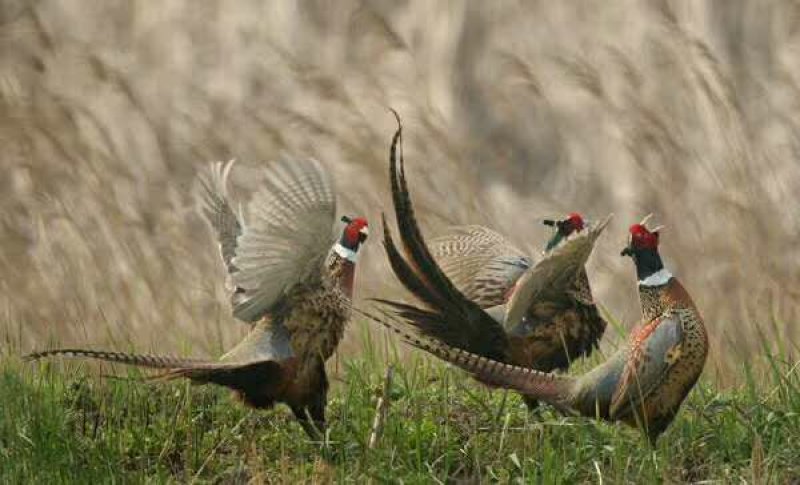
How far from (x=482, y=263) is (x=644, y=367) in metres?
0.88

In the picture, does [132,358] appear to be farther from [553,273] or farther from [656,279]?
[656,279]

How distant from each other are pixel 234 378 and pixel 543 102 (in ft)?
4.47

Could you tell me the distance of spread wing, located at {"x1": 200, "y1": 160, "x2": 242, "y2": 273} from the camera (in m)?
4.78

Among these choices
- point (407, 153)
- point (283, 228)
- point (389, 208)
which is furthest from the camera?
point (389, 208)

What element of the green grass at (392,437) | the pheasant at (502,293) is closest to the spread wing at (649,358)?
the green grass at (392,437)

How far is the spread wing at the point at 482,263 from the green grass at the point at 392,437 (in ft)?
0.70

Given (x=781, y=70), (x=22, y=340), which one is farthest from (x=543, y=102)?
(x=22, y=340)

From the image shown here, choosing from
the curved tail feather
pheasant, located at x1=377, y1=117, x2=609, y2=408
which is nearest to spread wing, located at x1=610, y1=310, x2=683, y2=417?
pheasant, located at x1=377, y1=117, x2=609, y2=408

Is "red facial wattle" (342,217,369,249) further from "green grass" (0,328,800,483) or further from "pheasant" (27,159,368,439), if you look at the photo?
"green grass" (0,328,800,483)

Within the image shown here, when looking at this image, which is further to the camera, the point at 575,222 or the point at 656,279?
the point at 575,222

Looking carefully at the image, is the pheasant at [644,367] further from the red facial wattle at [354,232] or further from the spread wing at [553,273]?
the red facial wattle at [354,232]

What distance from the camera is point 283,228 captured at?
4215mm

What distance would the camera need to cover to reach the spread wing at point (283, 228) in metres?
4.20

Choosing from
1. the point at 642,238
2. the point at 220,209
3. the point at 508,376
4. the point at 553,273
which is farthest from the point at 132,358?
the point at 642,238
